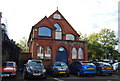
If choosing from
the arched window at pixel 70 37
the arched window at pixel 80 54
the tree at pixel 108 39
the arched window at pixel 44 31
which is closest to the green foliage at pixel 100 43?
the tree at pixel 108 39

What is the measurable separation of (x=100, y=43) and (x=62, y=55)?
27400 mm

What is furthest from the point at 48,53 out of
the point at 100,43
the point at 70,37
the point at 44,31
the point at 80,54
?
the point at 100,43

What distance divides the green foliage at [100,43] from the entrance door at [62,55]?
2109 centimetres

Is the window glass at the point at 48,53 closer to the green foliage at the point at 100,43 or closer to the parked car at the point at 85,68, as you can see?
the parked car at the point at 85,68

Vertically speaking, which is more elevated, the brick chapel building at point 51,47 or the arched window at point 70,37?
the arched window at point 70,37

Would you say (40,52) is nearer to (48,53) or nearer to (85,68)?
(48,53)

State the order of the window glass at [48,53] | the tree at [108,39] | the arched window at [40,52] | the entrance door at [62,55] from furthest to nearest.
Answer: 1. the tree at [108,39]
2. the entrance door at [62,55]
3. the window glass at [48,53]
4. the arched window at [40,52]

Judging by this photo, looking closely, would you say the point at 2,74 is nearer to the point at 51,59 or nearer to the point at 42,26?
the point at 51,59

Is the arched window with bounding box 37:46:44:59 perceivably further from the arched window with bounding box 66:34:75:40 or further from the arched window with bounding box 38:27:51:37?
the arched window with bounding box 66:34:75:40

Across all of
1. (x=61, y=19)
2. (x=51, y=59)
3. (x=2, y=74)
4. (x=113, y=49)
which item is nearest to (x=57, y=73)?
(x=2, y=74)

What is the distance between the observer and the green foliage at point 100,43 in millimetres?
39375

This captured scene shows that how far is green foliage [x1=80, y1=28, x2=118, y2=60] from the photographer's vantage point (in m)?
39.4

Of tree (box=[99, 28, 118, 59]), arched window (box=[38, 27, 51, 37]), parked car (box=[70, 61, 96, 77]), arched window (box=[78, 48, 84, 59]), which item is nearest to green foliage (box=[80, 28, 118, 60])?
tree (box=[99, 28, 118, 59])

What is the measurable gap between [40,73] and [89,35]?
3671 cm
